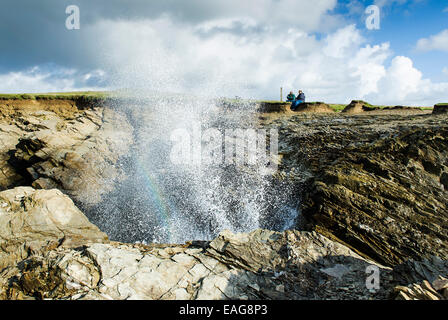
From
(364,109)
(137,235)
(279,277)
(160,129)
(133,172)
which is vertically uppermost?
(364,109)

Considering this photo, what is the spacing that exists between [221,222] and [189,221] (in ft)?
6.46

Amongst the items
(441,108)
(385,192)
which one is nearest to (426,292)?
A: (385,192)

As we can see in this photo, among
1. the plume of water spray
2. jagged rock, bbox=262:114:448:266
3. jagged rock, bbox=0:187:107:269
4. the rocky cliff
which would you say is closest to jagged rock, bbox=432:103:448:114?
the rocky cliff

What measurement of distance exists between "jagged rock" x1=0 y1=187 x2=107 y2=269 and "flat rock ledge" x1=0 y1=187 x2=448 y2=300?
0.52m

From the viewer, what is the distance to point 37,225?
9.43m

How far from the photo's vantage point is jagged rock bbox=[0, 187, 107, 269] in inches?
344

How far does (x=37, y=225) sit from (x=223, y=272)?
318 inches

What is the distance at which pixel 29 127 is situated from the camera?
22469 mm

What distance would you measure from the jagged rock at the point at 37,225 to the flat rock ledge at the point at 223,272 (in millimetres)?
522

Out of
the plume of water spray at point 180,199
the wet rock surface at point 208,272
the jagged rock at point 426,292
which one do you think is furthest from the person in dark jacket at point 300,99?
the jagged rock at point 426,292

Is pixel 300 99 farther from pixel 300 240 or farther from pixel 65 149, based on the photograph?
pixel 65 149

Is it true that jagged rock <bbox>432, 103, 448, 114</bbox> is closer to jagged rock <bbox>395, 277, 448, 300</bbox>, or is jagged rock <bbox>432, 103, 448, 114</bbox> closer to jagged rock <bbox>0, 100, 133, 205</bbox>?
jagged rock <bbox>395, 277, 448, 300</bbox>
